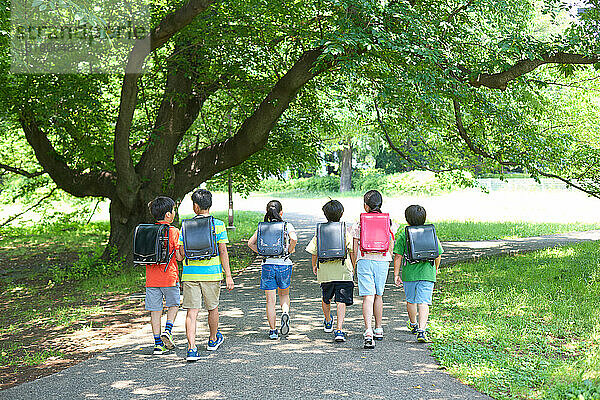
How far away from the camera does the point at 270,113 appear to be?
12.5 meters

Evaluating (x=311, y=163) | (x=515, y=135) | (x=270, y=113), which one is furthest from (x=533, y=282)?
(x=311, y=163)

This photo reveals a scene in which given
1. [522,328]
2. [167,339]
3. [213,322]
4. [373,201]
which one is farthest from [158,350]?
[522,328]

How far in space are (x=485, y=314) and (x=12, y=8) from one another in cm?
878

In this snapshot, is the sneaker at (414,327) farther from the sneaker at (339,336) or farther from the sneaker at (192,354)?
the sneaker at (192,354)

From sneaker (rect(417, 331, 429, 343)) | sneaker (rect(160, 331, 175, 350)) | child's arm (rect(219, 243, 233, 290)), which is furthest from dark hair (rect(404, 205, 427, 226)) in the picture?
sneaker (rect(160, 331, 175, 350))

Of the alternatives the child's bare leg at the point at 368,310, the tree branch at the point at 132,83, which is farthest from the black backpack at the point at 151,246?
the tree branch at the point at 132,83

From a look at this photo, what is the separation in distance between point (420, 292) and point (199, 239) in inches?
103

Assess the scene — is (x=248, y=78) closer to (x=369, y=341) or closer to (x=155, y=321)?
(x=155, y=321)

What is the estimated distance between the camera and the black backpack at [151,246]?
634 cm

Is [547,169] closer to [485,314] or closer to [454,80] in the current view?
[454,80]

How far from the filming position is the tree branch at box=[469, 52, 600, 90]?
10.5 m

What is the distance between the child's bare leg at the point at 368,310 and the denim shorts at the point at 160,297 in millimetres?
2121

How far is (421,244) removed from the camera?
6.70 metres

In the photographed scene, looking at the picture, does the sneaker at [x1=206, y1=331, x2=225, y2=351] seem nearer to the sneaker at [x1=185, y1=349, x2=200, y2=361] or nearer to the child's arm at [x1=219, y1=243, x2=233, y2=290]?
the sneaker at [x1=185, y1=349, x2=200, y2=361]
